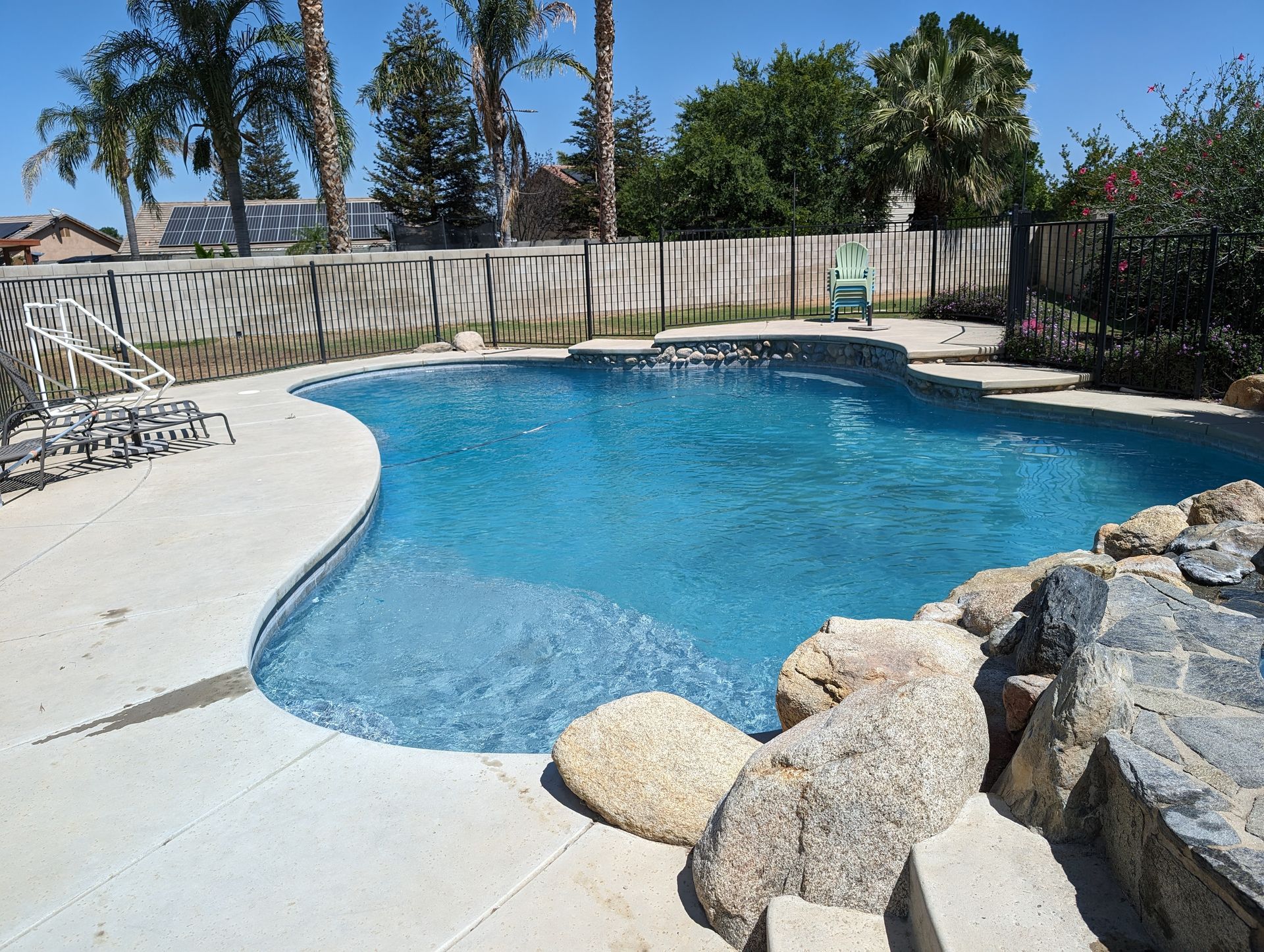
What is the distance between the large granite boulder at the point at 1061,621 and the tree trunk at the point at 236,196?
2080 centimetres

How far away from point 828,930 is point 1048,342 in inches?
409

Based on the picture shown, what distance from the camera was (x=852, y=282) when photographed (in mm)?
14828

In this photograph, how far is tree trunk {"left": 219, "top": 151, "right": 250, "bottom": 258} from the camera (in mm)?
20297

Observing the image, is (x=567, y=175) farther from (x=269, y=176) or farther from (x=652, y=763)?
(x=652, y=763)

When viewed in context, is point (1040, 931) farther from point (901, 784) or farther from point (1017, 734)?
point (1017, 734)

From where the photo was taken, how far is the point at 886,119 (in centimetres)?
2109

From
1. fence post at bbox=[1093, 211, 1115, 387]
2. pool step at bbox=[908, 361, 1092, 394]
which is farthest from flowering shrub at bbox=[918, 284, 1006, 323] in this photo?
fence post at bbox=[1093, 211, 1115, 387]

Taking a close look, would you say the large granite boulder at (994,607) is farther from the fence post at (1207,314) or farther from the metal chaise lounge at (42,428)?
the metal chaise lounge at (42,428)

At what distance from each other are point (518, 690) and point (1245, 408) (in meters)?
7.61

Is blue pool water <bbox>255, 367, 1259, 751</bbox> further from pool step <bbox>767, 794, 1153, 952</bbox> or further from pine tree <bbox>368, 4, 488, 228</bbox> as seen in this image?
pine tree <bbox>368, 4, 488, 228</bbox>

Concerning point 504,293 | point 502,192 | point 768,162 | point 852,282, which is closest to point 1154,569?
point 852,282

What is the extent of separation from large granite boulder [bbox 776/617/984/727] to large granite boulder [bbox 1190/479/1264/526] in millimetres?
2354

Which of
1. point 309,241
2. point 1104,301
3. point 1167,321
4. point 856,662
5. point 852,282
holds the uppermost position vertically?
point 309,241

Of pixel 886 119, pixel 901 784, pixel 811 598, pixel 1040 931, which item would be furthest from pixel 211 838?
pixel 886 119
